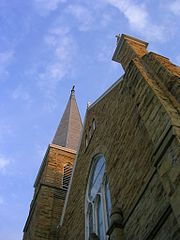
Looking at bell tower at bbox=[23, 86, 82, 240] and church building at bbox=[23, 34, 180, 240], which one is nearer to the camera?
church building at bbox=[23, 34, 180, 240]

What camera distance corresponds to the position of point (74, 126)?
944 inches

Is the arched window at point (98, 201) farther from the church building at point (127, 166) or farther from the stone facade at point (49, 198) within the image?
the stone facade at point (49, 198)

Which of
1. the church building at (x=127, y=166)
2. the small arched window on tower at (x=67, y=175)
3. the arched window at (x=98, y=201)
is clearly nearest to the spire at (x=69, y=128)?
the small arched window on tower at (x=67, y=175)

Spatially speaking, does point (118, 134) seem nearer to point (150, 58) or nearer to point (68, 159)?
point (150, 58)

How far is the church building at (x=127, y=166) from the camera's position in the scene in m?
5.59

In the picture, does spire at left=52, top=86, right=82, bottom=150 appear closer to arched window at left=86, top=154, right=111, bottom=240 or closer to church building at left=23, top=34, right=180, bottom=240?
church building at left=23, top=34, right=180, bottom=240

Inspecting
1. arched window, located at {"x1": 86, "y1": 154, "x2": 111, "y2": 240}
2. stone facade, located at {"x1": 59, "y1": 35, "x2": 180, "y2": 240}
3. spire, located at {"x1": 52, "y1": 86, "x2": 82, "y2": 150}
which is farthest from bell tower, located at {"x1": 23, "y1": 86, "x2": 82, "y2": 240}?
arched window, located at {"x1": 86, "y1": 154, "x2": 111, "y2": 240}

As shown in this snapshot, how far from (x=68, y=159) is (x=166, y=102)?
12776 mm

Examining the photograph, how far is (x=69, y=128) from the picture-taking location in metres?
23.5

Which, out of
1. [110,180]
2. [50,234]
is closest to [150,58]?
[110,180]

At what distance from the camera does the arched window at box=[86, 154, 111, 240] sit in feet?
30.3

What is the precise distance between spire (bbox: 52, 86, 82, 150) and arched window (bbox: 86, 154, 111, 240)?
931 cm

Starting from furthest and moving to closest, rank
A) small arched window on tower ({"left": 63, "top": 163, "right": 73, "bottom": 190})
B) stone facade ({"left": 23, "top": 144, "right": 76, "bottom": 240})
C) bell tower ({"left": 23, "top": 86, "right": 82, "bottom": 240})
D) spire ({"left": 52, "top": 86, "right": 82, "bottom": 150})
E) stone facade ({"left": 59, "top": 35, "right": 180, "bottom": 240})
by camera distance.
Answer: spire ({"left": 52, "top": 86, "right": 82, "bottom": 150}), small arched window on tower ({"left": 63, "top": 163, "right": 73, "bottom": 190}), bell tower ({"left": 23, "top": 86, "right": 82, "bottom": 240}), stone facade ({"left": 23, "top": 144, "right": 76, "bottom": 240}), stone facade ({"left": 59, "top": 35, "right": 180, "bottom": 240})

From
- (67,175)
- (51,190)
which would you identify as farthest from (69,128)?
(51,190)
